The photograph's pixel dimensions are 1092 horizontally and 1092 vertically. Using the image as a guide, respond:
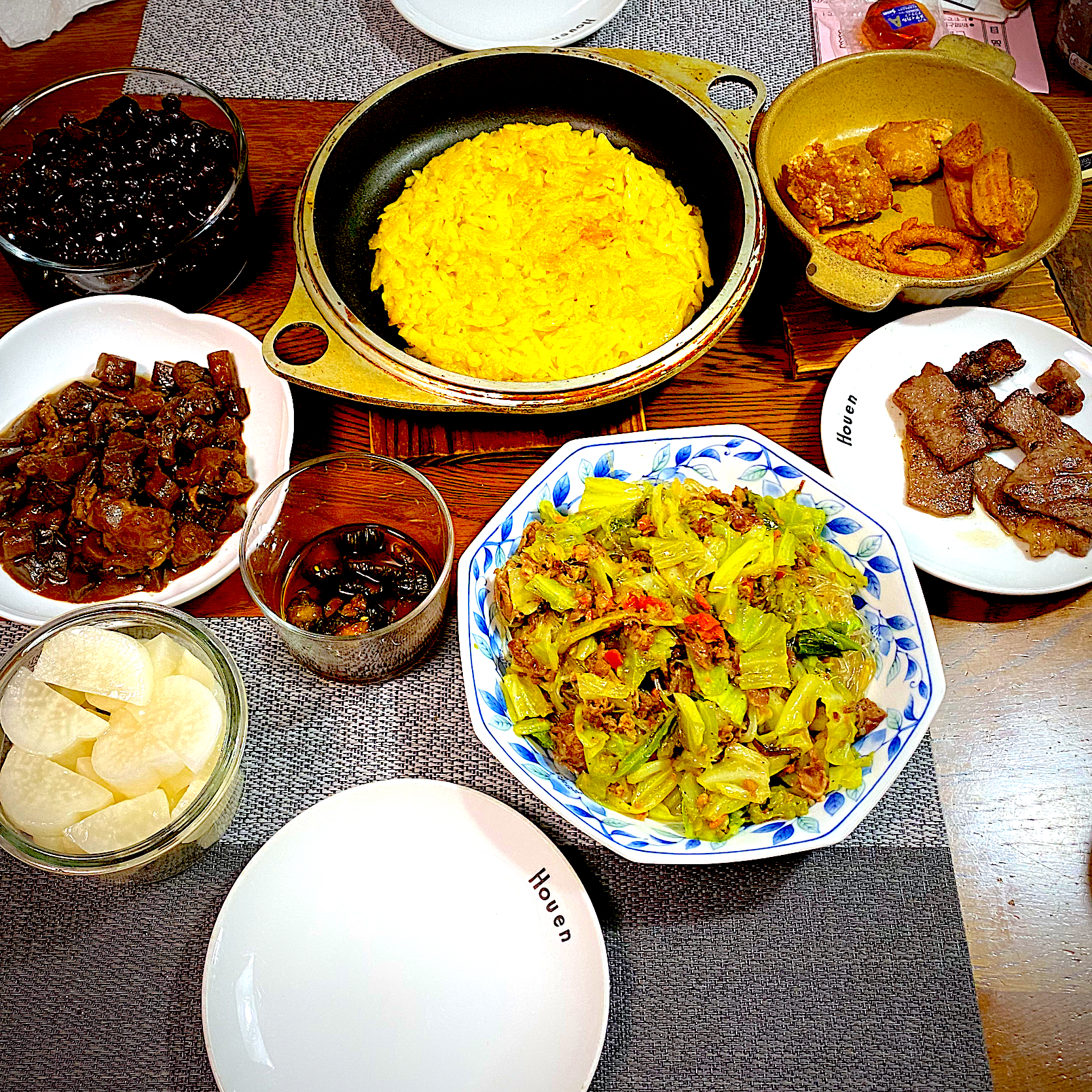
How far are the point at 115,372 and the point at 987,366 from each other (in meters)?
2.01

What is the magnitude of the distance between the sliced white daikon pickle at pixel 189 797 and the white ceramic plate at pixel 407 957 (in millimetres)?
159

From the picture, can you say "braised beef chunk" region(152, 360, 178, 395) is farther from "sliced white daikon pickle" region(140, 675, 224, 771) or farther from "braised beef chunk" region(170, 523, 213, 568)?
"sliced white daikon pickle" region(140, 675, 224, 771)

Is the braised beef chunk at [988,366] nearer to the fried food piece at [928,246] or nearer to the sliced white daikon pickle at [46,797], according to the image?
the fried food piece at [928,246]

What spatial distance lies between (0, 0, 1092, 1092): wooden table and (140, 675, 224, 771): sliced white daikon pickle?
0.35 meters

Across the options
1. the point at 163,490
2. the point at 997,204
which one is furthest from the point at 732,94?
the point at 163,490

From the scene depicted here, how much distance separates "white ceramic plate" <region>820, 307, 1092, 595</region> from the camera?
195cm

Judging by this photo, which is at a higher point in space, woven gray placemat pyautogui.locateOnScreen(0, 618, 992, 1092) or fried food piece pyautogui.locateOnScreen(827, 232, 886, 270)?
fried food piece pyautogui.locateOnScreen(827, 232, 886, 270)

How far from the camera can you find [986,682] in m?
A: 1.95

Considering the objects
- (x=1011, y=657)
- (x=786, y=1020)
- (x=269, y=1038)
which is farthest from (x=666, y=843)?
(x=1011, y=657)

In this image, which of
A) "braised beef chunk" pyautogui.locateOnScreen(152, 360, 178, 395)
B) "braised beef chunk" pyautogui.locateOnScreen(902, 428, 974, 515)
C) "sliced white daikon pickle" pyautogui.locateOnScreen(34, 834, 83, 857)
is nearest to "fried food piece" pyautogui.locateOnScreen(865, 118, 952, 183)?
"braised beef chunk" pyautogui.locateOnScreen(902, 428, 974, 515)

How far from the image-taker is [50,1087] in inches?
65.6

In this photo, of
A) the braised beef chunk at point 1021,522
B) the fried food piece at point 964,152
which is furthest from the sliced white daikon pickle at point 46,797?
the fried food piece at point 964,152

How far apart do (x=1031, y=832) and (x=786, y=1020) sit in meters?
0.62

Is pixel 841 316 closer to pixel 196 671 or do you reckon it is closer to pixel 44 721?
pixel 196 671
